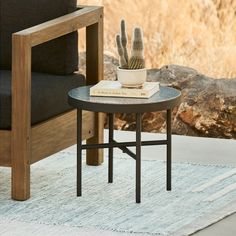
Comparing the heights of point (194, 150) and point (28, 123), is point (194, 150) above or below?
below

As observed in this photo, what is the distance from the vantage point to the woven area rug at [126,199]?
330cm

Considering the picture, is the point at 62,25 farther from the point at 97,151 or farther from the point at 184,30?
the point at 184,30

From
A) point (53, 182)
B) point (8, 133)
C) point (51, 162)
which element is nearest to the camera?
point (8, 133)

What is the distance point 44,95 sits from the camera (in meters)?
3.62

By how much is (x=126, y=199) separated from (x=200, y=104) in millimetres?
1571

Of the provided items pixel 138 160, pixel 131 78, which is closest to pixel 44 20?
pixel 131 78

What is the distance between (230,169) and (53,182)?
80 cm

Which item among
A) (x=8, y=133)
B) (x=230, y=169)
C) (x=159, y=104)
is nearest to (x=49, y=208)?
(x=8, y=133)

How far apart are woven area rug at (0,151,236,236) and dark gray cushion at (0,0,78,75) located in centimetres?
46

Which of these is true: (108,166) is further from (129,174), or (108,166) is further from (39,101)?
(39,101)

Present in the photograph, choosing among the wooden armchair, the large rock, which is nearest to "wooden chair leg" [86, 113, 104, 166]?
the wooden armchair

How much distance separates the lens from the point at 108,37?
5160 millimetres

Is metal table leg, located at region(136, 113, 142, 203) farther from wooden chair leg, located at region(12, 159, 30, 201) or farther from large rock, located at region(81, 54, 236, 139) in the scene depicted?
large rock, located at region(81, 54, 236, 139)

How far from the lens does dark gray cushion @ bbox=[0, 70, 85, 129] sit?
138 inches
